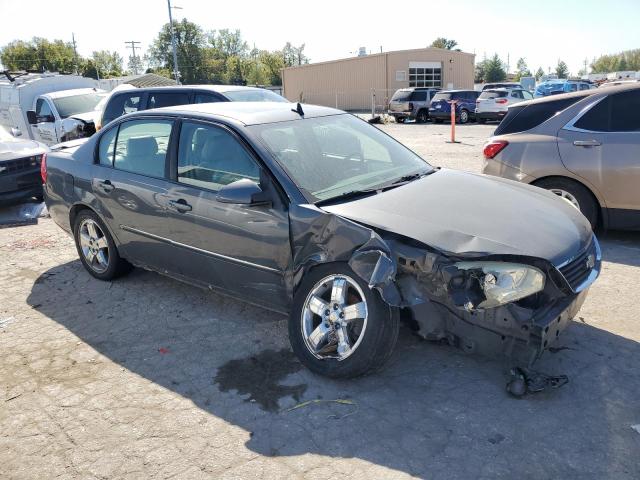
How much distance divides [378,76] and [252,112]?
3754 centimetres

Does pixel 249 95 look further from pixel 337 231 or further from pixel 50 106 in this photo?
pixel 50 106

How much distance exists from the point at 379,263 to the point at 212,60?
292 feet

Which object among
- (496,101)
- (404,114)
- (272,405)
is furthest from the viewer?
(404,114)

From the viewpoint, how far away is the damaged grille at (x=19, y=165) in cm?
835

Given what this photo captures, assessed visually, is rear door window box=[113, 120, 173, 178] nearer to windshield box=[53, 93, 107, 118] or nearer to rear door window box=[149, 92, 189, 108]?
rear door window box=[149, 92, 189, 108]

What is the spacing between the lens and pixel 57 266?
242 inches

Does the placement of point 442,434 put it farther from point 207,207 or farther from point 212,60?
point 212,60

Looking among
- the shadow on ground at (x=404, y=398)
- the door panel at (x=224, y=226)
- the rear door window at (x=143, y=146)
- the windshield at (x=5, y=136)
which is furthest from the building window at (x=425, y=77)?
the shadow on ground at (x=404, y=398)

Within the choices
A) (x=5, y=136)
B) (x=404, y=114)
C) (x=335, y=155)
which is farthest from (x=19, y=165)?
(x=404, y=114)

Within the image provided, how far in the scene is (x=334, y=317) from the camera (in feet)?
11.4

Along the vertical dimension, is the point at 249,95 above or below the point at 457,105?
above

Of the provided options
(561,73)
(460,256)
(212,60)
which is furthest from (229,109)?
(561,73)

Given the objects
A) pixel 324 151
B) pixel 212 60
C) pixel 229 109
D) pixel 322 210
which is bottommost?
pixel 322 210

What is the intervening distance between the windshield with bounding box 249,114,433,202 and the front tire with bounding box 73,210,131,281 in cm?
212
